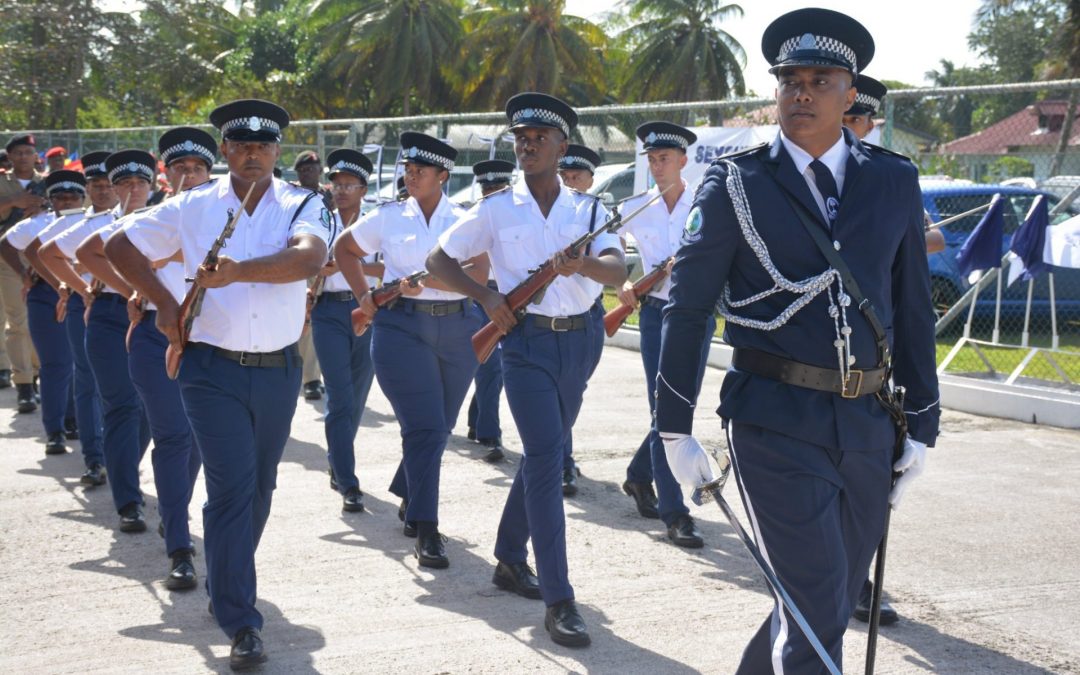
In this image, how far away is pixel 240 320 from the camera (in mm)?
5051

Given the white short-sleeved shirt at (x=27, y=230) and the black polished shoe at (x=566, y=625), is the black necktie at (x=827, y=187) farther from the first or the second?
the white short-sleeved shirt at (x=27, y=230)

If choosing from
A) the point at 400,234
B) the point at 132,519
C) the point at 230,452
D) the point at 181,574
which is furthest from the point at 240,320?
the point at 132,519

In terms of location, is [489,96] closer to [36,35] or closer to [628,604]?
[36,35]

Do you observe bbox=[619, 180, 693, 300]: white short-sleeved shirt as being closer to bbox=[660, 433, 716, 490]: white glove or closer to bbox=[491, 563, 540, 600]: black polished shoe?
bbox=[491, 563, 540, 600]: black polished shoe

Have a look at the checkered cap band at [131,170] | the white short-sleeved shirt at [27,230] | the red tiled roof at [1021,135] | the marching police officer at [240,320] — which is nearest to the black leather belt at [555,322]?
the marching police officer at [240,320]

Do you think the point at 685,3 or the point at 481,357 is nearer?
the point at 481,357

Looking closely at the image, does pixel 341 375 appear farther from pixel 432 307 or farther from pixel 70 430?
pixel 70 430

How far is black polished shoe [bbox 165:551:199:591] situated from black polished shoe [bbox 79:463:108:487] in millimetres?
2341

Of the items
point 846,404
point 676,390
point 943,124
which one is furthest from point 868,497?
point 943,124

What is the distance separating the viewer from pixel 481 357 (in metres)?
5.79

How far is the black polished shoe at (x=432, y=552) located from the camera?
20.5ft

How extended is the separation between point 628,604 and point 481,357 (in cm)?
130

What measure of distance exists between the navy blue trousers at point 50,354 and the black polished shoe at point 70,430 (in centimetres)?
41

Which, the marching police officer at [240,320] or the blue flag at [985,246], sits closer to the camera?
the marching police officer at [240,320]
